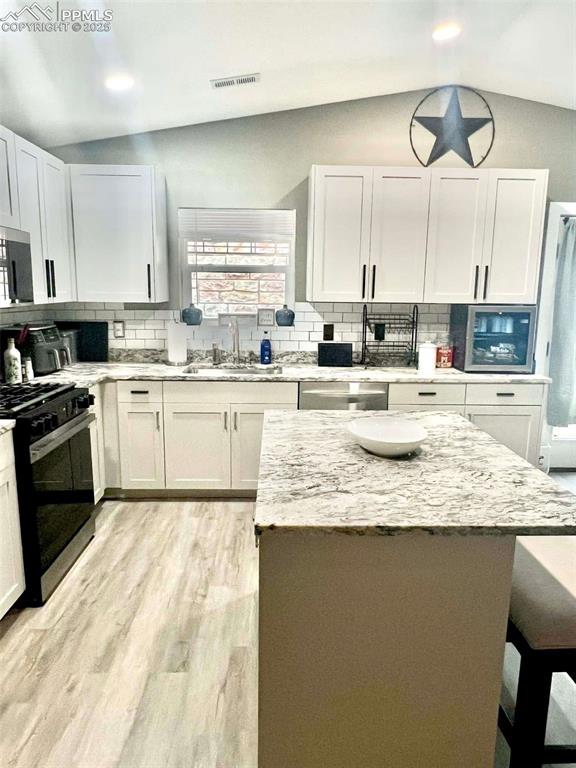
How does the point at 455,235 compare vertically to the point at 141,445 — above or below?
above

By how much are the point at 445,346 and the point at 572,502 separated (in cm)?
270

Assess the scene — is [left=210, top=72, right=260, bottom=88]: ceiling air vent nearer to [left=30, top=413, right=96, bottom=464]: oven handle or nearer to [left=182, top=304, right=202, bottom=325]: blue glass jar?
[left=182, top=304, right=202, bottom=325]: blue glass jar

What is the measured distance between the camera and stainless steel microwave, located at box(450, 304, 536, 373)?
374 cm

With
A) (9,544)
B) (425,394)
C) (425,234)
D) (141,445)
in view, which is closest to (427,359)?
(425,394)

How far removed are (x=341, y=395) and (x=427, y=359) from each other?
0.67 meters

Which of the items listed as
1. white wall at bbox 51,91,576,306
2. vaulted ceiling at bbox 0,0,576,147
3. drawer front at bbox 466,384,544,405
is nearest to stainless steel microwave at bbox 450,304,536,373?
drawer front at bbox 466,384,544,405

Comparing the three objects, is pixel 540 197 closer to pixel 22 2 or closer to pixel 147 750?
A: pixel 22 2

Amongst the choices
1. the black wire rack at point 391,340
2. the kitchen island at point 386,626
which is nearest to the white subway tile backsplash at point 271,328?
the black wire rack at point 391,340

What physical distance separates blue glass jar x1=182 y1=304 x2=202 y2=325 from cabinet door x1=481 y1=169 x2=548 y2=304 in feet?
6.90

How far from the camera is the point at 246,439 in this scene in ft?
12.0

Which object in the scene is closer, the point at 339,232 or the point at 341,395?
the point at 341,395

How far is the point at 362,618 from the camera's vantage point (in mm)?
1455

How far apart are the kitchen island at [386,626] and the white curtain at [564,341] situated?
10.2 feet

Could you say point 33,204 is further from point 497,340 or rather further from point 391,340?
point 497,340
